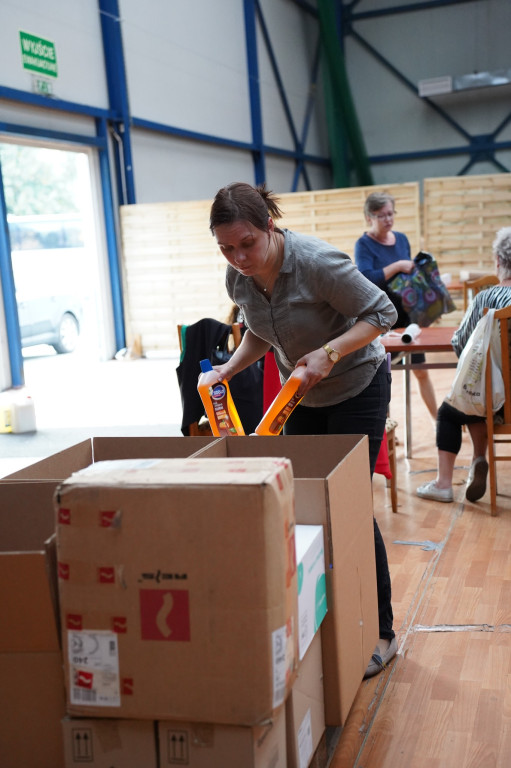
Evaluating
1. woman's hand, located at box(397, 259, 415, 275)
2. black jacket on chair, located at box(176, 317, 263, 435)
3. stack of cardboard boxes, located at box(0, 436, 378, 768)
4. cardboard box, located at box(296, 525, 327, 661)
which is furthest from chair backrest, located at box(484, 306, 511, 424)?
stack of cardboard boxes, located at box(0, 436, 378, 768)

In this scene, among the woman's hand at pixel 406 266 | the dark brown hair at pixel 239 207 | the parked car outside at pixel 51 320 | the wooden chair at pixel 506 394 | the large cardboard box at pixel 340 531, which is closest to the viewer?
the large cardboard box at pixel 340 531

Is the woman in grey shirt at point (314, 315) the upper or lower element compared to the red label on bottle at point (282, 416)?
upper

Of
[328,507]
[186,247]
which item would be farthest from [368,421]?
[186,247]

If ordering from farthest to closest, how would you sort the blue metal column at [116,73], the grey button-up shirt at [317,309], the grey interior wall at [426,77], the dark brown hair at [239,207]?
the grey interior wall at [426,77]
the blue metal column at [116,73]
the grey button-up shirt at [317,309]
the dark brown hair at [239,207]

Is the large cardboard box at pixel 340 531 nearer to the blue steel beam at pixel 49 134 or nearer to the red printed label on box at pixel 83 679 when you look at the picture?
the red printed label on box at pixel 83 679

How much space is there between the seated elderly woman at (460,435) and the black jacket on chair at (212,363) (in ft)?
2.87

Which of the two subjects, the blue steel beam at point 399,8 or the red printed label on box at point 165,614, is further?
the blue steel beam at point 399,8

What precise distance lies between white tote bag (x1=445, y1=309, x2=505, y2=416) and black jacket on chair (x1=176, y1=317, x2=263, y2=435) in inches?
34.6

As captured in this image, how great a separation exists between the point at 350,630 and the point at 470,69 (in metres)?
13.7

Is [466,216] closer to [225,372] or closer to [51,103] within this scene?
[51,103]

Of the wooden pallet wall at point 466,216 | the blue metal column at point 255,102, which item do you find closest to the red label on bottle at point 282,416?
the wooden pallet wall at point 466,216

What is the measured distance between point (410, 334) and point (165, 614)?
9.29 ft

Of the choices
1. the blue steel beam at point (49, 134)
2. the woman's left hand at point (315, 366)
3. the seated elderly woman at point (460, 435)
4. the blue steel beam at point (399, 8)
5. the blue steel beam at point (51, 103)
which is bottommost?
the seated elderly woman at point (460, 435)

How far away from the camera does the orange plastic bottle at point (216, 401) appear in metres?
2.24
